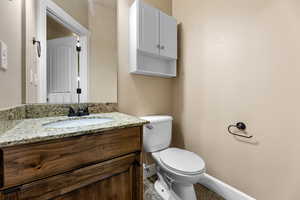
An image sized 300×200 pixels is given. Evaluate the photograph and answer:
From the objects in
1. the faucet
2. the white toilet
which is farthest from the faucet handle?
the white toilet

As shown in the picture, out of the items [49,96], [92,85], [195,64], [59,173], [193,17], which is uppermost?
[193,17]

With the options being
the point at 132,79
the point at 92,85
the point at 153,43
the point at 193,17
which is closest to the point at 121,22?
the point at 153,43

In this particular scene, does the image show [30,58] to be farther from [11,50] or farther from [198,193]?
[198,193]

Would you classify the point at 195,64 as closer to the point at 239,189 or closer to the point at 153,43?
the point at 153,43

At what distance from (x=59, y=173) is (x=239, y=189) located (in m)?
1.45

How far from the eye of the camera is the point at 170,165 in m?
1.13

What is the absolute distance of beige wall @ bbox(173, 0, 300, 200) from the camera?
964 millimetres

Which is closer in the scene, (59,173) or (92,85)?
(59,173)

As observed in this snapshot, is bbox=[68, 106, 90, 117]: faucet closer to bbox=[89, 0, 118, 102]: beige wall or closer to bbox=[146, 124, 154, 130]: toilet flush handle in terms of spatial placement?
bbox=[89, 0, 118, 102]: beige wall

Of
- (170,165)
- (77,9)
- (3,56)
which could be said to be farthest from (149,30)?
(170,165)

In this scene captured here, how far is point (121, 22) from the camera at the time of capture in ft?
4.60

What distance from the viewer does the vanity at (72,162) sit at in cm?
49

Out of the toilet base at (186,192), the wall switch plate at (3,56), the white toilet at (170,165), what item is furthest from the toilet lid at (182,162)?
the wall switch plate at (3,56)

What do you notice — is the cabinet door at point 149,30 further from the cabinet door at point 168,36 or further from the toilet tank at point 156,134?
the toilet tank at point 156,134
